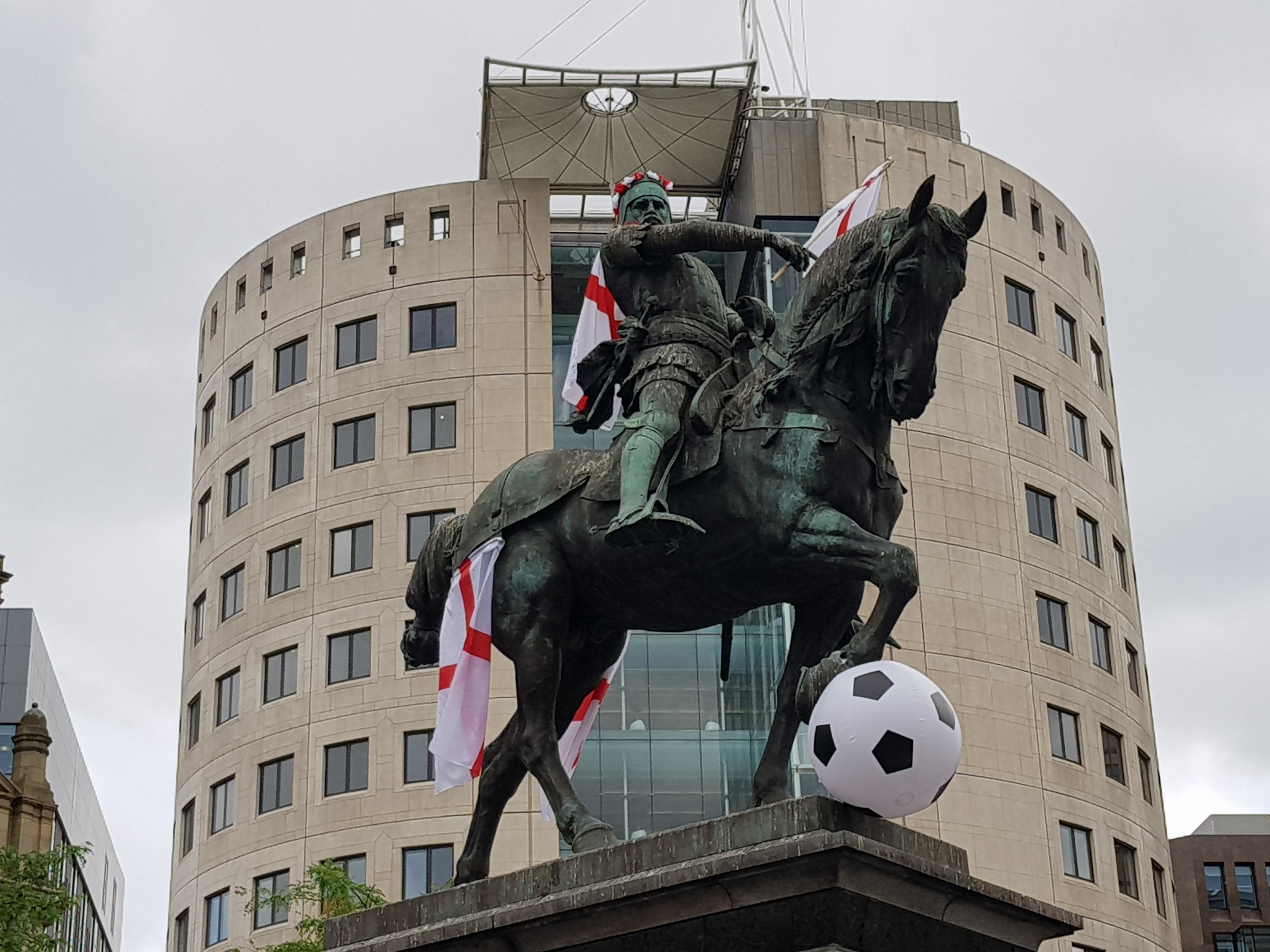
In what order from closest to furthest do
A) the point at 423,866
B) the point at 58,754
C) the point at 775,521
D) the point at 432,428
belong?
the point at 775,521 < the point at 423,866 < the point at 432,428 < the point at 58,754

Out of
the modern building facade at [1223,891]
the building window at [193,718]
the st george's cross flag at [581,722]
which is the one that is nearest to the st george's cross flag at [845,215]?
the st george's cross flag at [581,722]

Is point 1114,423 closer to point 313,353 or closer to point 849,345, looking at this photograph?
point 313,353

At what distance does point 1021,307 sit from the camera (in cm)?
7138

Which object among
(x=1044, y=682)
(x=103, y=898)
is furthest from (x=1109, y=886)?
(x=103, y=898)

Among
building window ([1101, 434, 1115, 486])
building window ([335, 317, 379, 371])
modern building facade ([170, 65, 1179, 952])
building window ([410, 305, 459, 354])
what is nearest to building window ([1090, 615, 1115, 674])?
modern building facade ([170, 65, 1179, 952])

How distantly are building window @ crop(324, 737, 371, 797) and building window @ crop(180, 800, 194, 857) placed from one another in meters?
7.41

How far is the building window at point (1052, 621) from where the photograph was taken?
6700cm

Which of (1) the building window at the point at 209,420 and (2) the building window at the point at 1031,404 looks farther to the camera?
(1) the building window at the point at 209,420

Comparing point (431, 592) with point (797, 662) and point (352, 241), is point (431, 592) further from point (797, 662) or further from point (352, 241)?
point (352, 241)

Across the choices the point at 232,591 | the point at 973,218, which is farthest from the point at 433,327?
the point at 973,218

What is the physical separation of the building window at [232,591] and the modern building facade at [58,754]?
41.5m

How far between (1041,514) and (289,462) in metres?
24.5

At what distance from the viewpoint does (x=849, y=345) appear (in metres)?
14.0

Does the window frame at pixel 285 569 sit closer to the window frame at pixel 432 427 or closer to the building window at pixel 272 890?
the window frame at pixel 432 427
